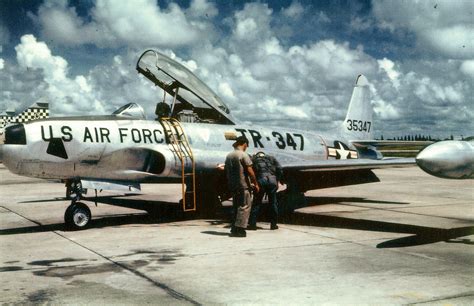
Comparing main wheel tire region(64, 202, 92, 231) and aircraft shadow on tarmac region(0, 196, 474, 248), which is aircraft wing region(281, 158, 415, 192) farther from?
main wheel tire region(64, 202, 92, 231)

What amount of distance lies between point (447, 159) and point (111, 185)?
5789 mm

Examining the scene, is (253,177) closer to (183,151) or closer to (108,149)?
(183,151)

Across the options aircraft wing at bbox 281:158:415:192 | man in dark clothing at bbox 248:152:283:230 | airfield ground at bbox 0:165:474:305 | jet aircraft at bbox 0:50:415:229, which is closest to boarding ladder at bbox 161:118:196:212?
jet aircraft at bbox 0:50:415:229

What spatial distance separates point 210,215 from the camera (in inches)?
425

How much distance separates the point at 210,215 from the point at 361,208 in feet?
13.0

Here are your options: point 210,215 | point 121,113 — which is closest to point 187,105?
point 121,113

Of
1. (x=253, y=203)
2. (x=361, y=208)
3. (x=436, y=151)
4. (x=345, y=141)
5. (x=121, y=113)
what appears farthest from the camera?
(x=345, y=141)

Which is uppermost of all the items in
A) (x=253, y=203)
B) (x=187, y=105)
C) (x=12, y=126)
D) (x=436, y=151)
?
(x=187, y=105)

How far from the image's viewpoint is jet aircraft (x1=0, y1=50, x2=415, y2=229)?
8.20 meters

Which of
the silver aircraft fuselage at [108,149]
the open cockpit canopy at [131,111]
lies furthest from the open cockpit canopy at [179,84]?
the open cockpit canopy at [131,111]

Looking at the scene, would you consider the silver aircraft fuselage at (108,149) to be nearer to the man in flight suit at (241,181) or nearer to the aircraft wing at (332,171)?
the aircraft wing at (332,171)

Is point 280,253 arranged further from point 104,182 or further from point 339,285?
point 104,182

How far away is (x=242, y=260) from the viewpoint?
5.96 meters

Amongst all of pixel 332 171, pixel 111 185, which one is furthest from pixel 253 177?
pixel 332 171
